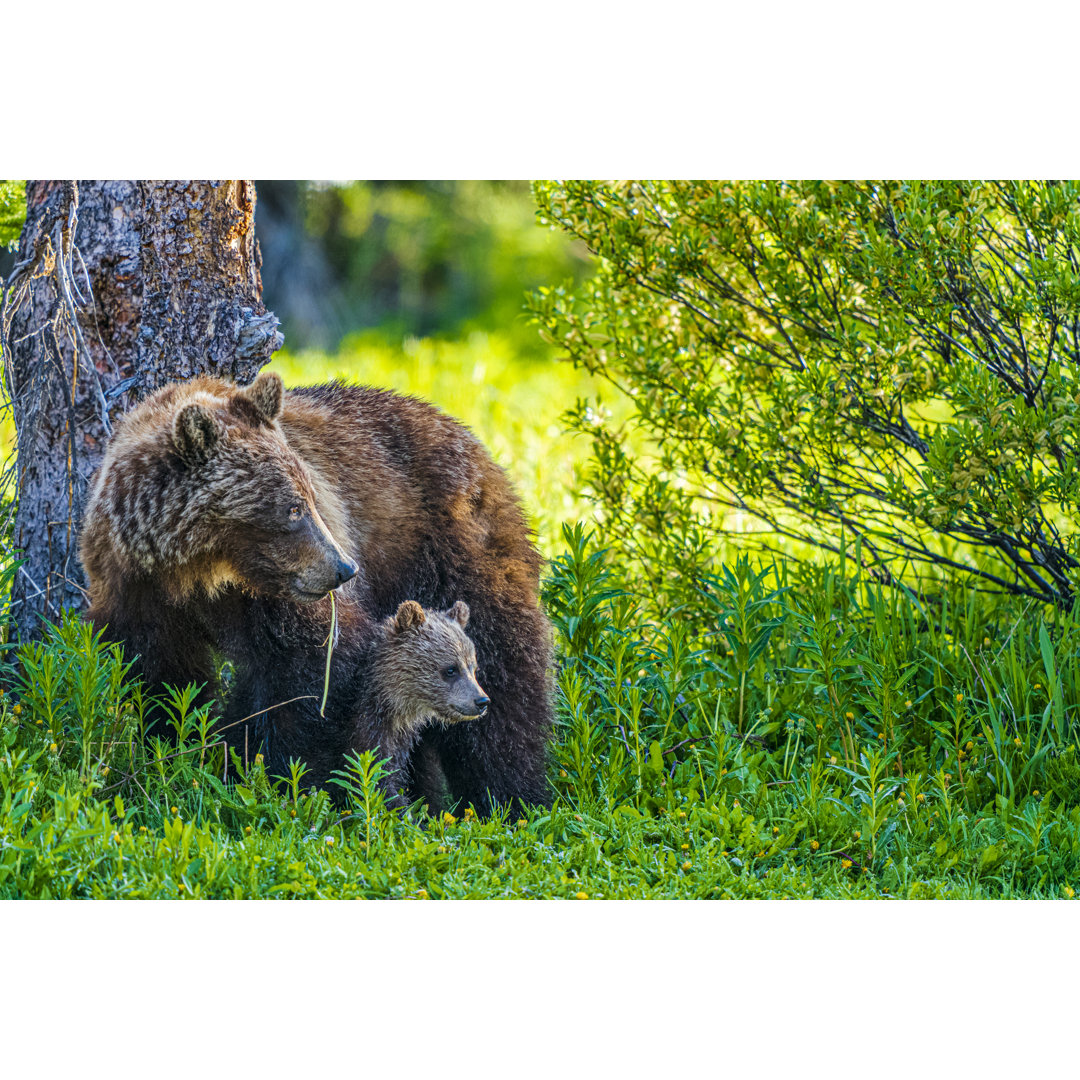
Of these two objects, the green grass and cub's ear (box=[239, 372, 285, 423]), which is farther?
cub's ear (box=[239, 372, 285, 423])

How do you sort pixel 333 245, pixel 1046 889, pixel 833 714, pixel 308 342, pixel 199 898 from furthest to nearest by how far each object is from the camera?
pixel 333 245
pixel 308 342
pixel 833 714
pixel 1046 889
pixel 199 898

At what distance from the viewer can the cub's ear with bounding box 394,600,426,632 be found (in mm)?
4246

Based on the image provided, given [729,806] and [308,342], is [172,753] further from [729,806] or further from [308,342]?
[308,342]

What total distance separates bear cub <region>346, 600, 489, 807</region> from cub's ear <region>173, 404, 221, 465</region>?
0.89 meters

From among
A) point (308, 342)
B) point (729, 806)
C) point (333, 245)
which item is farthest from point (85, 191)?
point (333, 245)

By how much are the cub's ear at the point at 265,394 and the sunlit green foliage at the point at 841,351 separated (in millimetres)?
1885

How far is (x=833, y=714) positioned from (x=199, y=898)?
8.53ft

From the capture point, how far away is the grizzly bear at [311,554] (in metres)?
3.88

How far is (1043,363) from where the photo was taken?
5.12 meters

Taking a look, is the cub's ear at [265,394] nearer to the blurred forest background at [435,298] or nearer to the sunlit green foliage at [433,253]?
the blurred forest background at [435,298]

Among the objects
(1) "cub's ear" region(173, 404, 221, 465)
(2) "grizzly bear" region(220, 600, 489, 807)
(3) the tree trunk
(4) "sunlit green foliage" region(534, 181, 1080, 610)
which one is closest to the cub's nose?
(2) "grizzly bear" region(220, 600, 489, 807)

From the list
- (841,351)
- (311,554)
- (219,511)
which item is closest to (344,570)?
(311,554)

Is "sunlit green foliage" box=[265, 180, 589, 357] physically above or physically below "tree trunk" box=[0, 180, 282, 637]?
above

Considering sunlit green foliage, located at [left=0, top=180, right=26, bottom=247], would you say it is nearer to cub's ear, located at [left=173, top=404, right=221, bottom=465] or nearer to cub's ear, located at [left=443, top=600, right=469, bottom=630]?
A: cub's ear, located at [left=173, top=404, right=221, bottom=465]
